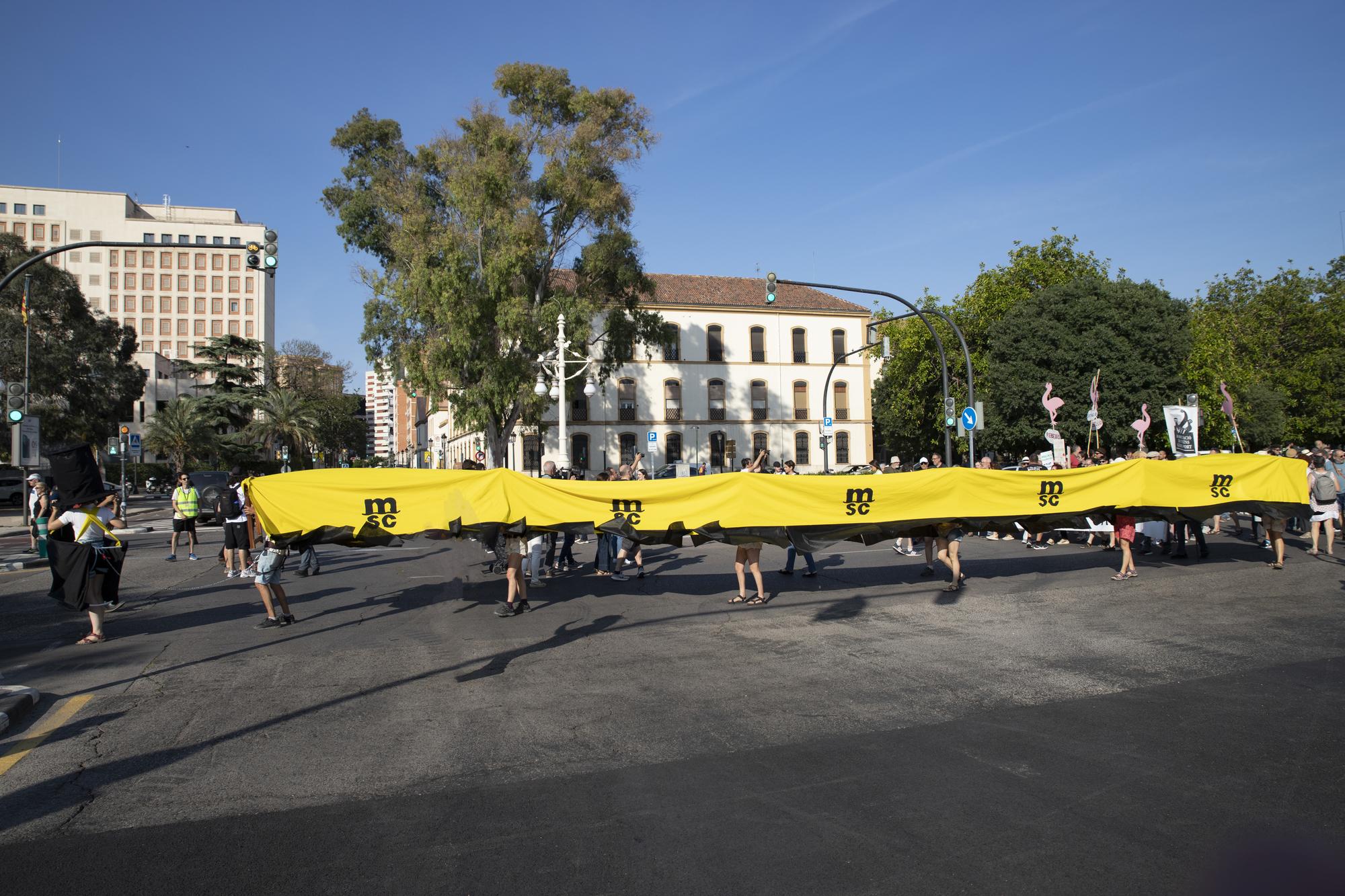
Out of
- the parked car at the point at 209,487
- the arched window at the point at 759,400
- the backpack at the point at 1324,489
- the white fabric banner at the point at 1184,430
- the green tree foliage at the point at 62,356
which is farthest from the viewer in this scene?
the arched window at the point at 759,400

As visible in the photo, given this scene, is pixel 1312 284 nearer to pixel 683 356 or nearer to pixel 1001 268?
pixel 1001 268

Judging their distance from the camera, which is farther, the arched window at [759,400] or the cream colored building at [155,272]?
the cream colored building at [155,272]

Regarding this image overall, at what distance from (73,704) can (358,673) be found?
2.25m

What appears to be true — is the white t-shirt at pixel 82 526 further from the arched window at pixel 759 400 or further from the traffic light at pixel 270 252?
the arched window at pixel 759 400

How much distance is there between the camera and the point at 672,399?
68875mm

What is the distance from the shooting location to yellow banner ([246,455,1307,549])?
1164cm

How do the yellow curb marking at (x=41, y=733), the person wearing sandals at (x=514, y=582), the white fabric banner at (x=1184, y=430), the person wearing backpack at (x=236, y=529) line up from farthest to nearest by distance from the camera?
the white fabric banner at (x=1184, y=430)
the person wearing backpack at (x=236, y=529)
the person wearing sandals at (x=514, y=582)
the yellow curb marking at (x=41, y=733)

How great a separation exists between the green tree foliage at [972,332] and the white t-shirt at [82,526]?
45.4 metres

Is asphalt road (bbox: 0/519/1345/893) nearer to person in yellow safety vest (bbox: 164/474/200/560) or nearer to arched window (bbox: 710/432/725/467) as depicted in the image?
person in yellow safety vest (bbox: 164/474/200/560)

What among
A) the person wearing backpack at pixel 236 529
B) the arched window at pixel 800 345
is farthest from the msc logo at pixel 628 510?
the arched window at pixel 800 345

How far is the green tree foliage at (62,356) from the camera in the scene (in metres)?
42.9

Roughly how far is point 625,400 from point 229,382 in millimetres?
30840

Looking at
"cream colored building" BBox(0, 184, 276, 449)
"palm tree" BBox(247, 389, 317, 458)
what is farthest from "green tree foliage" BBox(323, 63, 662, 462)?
"cream colored building" BBox(0, 184, 276, 449)

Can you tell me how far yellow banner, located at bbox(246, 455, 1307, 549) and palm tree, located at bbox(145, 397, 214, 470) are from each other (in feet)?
188
